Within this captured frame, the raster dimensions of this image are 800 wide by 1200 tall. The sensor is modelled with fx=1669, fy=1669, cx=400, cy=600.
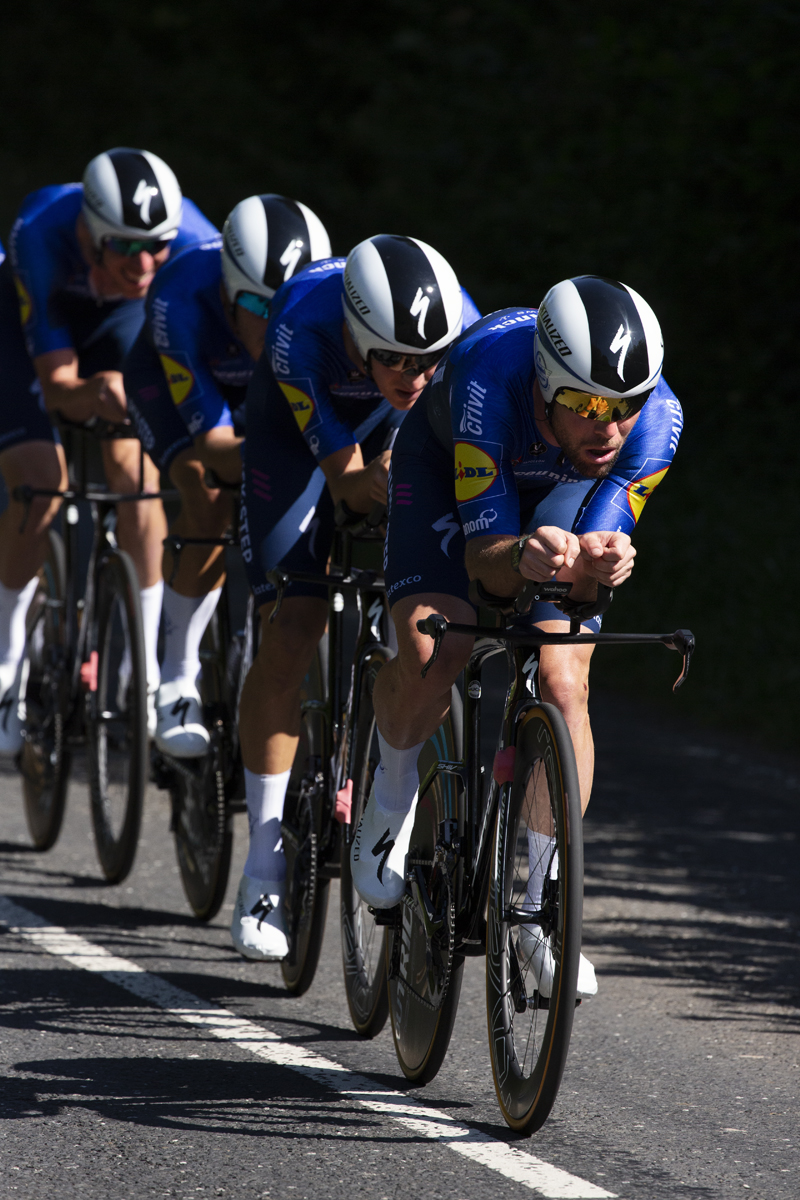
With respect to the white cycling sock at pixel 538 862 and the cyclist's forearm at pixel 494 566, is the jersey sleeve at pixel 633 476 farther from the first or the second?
the white cycling sock at pixel 538 862

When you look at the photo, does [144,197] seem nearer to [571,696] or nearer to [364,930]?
[364,930]

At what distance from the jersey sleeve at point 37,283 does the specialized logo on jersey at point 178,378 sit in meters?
0.86

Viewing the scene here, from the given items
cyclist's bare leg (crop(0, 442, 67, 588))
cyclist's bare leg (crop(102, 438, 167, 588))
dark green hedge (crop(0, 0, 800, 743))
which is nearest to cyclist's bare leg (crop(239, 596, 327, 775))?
cyclist's bare leg (crop(102, 438, 167, 588))

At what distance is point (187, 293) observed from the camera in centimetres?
560

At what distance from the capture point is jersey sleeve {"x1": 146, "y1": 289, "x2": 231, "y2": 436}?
5.52 m

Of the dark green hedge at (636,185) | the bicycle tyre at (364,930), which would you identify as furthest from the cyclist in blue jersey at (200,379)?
the dark green hedge at (636,185)

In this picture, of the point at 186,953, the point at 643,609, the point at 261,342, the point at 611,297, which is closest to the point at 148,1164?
the point at 186,953

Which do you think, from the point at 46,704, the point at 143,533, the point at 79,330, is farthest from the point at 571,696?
the point at 79,330

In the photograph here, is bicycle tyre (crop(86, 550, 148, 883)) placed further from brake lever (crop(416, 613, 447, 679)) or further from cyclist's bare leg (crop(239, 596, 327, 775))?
brake lever (crop(416, 613, 447, 679))

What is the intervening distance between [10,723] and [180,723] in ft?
4.16

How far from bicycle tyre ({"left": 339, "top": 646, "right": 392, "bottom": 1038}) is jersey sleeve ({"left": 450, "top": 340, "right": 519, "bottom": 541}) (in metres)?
0.85

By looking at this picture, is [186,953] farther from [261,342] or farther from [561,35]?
[561,35]

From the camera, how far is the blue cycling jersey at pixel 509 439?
12.2ft

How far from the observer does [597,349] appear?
11.6 ft
